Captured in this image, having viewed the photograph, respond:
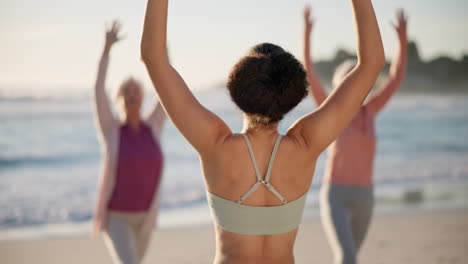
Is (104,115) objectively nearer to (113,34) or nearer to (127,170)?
(127,170)

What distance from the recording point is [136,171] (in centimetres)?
475

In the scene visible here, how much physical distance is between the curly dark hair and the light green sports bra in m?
0.13

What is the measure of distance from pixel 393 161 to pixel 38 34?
1678 cm

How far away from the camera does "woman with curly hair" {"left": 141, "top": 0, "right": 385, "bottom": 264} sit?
6.91 ft

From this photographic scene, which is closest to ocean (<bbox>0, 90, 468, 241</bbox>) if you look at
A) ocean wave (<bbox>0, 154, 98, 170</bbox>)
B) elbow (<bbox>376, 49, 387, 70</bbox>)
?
ocean wave (<bbox>0, 154, 98, 170</bbox>)

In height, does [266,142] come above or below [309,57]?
above

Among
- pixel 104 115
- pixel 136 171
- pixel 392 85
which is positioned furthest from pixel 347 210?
pixel 104 115

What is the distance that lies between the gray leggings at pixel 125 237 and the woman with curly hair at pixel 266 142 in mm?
2257

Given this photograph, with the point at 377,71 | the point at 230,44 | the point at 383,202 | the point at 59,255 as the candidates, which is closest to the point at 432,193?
the point at 383,202

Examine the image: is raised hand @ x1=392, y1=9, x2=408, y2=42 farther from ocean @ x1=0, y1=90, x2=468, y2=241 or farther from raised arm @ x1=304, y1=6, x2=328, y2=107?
ocean @ x1=0, y1=90, x2=468, y2=241

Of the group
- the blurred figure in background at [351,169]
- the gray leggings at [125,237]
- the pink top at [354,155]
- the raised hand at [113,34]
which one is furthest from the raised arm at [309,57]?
the gray leggings at [125,237]

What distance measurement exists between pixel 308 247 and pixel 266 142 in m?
6.54

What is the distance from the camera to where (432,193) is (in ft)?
41.8

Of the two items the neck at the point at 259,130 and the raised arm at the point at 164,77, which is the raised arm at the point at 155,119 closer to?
the neck at the point at 259,130
